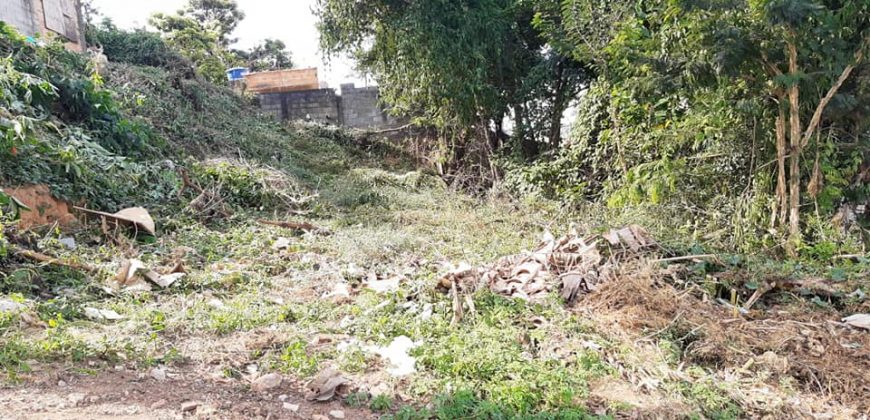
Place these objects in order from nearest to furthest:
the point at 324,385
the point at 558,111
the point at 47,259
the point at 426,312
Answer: the point at 324,385, the point at 426,312, the point at 47,259, the point at 558,111

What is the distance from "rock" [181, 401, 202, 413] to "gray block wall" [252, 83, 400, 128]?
31.8 feet

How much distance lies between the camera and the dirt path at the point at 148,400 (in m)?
1.78

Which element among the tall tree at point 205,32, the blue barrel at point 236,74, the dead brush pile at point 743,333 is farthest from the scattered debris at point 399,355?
the blue barrel at point 236,74

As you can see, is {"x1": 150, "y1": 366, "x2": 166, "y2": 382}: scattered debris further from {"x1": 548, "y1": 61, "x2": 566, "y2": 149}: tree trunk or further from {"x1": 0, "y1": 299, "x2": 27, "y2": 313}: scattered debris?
{"x1": 548, "y1": 61, "x2": 566, "y2": 149}: tree trunk

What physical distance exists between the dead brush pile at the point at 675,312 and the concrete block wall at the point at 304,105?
29.2 ft

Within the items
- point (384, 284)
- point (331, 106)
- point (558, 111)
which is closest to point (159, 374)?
point (384, 284)

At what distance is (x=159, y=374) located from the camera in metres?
2.20

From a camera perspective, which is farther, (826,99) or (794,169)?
(794,169)

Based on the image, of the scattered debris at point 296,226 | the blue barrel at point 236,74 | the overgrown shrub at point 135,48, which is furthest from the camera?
the blue barrel at point 236,74

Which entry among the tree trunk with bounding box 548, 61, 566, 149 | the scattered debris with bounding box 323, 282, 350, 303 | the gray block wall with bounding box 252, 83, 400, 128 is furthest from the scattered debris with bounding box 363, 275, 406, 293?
the gray block wall with bounding box 252, 83, 400, 128

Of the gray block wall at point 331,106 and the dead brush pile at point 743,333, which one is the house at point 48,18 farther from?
the dead brush pile at point 743,333

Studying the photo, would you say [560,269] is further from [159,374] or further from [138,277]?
[138,277]

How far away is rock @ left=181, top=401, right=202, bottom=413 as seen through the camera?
192cm

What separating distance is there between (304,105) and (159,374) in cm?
1021
